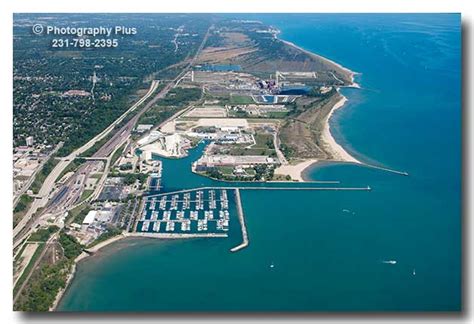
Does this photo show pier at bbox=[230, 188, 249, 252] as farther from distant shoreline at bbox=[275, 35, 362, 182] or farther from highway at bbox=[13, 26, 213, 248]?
highway at bbox=[13, 26, 213, 248]

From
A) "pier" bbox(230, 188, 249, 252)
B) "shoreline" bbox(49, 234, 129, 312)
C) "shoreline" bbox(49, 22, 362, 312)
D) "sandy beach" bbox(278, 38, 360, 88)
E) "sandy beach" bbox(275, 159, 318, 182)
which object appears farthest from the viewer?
"sandy beach" bbox(278, 38, 360, 88)

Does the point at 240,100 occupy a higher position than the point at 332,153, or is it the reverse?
the point at 240,100

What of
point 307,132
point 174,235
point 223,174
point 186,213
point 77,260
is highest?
point 307,132

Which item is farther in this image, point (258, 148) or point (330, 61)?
point (330, 61)
